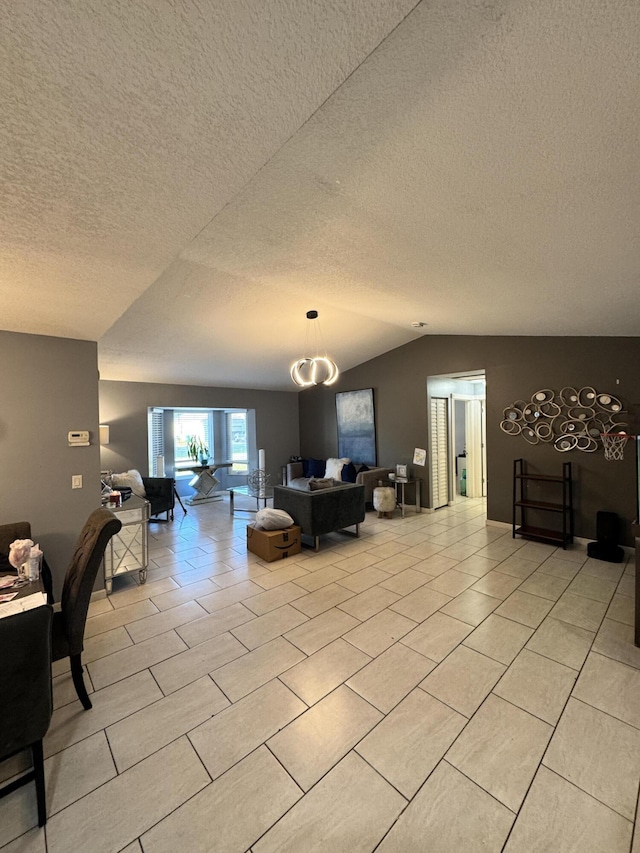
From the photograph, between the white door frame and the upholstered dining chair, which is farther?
the white door frame

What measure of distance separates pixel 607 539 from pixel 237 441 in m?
7.23

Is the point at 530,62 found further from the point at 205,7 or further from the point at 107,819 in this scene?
the point at 107,819

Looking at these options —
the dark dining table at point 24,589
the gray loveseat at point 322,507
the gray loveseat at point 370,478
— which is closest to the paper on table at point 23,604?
the dark dining table at point 24,589

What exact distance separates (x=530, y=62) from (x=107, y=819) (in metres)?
3.12

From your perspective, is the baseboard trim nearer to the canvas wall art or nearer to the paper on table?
the canvas wall art

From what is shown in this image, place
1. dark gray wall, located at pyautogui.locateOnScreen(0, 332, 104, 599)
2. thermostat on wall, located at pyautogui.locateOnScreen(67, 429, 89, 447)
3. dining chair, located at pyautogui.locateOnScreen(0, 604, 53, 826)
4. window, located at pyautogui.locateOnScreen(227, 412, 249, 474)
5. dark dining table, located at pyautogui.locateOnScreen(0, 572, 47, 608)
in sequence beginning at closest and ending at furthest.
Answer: dining chair, located at pyautogui.locateOnScreen(0, 604, 53, 826), dark dining table, located at pyautogui.locateOnScreen(0, 572, 47, 608), dark gray wall, located at pyautogui.locateOnScreen(0, 332, 104, 599), thermostat on wall, located at pyautogui.locateOnScreen(67, 429, 89, 447), window, located at pyautogui.locateOnScreen(227, 412, 249, 474)

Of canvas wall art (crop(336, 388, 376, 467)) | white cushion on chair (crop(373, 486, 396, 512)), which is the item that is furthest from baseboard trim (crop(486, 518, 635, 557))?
canvas wall art (crop(336, 388, 376, 467))

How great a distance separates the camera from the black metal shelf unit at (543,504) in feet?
14.3

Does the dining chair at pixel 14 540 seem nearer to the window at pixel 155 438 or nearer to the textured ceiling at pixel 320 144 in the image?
the textured ceiling at pixel 320 144

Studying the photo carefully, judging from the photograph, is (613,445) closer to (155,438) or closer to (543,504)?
(543,504)

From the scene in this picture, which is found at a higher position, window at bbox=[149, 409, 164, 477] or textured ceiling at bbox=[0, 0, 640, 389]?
textured ceiling at bbox=[0, 0, 640, 389]

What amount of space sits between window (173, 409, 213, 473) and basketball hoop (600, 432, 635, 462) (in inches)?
292

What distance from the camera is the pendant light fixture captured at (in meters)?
4.17

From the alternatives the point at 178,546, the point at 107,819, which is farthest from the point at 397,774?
A: the point at 178,546
